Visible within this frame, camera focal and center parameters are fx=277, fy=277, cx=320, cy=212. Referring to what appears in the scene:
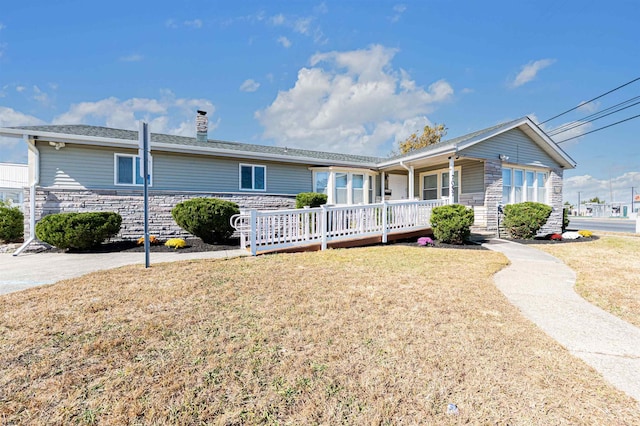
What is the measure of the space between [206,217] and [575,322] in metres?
7.74

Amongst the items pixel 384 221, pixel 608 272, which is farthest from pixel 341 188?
pixel 608 272

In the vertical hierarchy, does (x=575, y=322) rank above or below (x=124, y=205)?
below

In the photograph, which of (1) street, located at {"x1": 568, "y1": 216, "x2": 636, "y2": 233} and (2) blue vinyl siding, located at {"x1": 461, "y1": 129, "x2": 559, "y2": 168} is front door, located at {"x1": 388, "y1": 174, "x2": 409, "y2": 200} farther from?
(1) street, located at {"x1": 568, "y1": 216, "x2": 636, "y2": 233}

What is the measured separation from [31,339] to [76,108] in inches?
945

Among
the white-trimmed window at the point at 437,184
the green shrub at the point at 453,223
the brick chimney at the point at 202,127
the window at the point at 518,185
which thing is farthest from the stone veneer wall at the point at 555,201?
the brick chimney at the point at 202,127

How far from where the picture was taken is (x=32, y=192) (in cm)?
823

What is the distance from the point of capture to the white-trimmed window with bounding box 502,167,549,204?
39.9ft

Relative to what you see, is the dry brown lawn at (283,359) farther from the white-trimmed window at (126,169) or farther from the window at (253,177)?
the window at (253,177)

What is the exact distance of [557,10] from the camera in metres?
15.0

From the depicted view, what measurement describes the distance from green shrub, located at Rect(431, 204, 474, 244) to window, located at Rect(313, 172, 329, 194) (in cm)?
570

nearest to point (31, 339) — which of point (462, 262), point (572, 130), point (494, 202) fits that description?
point (462, 262)

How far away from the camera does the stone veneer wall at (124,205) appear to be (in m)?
8.46

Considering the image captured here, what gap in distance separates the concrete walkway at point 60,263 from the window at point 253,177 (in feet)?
16.3

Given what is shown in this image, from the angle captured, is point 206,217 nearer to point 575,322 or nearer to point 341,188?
point 341,188
